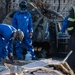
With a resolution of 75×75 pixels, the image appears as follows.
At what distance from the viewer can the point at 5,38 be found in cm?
944

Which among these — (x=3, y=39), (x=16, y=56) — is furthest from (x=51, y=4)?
(x=3, y=39)

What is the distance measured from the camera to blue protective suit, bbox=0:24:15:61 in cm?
936

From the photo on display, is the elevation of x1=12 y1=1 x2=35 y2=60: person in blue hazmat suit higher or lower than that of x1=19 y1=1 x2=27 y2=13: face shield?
lower

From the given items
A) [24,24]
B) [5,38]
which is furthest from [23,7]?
[5,38]

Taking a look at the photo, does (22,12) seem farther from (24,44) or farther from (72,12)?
(72,12)

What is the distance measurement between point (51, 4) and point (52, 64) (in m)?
10.8

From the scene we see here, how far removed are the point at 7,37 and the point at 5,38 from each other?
10 centimetres

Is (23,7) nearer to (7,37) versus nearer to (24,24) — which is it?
(24,24)

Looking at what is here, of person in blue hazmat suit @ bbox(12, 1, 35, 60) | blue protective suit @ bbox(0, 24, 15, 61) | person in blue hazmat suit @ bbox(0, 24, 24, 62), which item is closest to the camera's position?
person in blue hazmat suit @ bbox(0, 24, 24, 62)

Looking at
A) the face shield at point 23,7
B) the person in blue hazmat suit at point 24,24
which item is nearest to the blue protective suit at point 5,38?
the person in blue hazmat suit at point 24,24

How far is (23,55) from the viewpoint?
12750 mm

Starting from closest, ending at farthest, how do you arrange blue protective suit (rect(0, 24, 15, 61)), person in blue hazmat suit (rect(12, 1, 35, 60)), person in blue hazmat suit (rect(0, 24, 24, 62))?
person in blue hazmat suit (rect(0, 24, 24, 62)), blue protective suit (rect(0, 24, 15, 61)), person in blue hazmat suit (rect(12, 1, 35, 60))

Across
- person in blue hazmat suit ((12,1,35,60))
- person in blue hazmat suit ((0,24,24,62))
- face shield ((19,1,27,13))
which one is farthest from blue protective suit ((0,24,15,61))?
face shield ((19,1,27,13))

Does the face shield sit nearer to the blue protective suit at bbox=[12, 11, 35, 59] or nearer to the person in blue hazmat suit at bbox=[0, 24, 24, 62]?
the blue protective suit at bbox=[12, 11, 35, 59]
